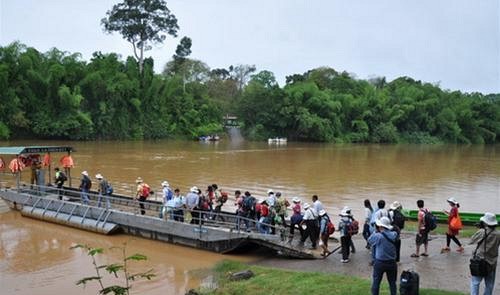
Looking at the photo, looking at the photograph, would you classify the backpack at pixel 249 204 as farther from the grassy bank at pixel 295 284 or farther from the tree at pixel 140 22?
the tree at pixel 140 22

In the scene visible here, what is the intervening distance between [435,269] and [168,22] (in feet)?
217

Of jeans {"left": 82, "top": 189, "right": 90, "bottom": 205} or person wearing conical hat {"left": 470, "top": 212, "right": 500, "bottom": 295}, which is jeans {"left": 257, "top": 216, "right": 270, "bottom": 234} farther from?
person wearing conical hat {"left": 470, "top": 212, "right": 500, "bottom": 295}

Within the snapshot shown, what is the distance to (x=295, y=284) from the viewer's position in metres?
9.85

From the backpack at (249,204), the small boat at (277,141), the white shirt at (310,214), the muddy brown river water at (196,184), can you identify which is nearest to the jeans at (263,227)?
the backpack at (249,204)

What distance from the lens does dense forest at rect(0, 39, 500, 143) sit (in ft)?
183

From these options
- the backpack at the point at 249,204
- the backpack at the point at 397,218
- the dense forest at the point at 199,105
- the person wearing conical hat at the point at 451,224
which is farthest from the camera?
the dense forest at the point at 199,105

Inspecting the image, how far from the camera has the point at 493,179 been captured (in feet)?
115

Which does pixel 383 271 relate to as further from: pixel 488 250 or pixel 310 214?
pixel 310 214

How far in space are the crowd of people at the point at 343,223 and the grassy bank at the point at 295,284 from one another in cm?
93

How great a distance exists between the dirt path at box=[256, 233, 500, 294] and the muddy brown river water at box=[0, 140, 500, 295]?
2.13 meters

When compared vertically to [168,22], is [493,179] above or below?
below

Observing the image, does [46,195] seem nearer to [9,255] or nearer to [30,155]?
[30,155]

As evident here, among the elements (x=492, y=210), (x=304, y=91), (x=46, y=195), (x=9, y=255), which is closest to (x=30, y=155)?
(x=46, y=195)

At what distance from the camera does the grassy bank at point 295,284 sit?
9133mm
